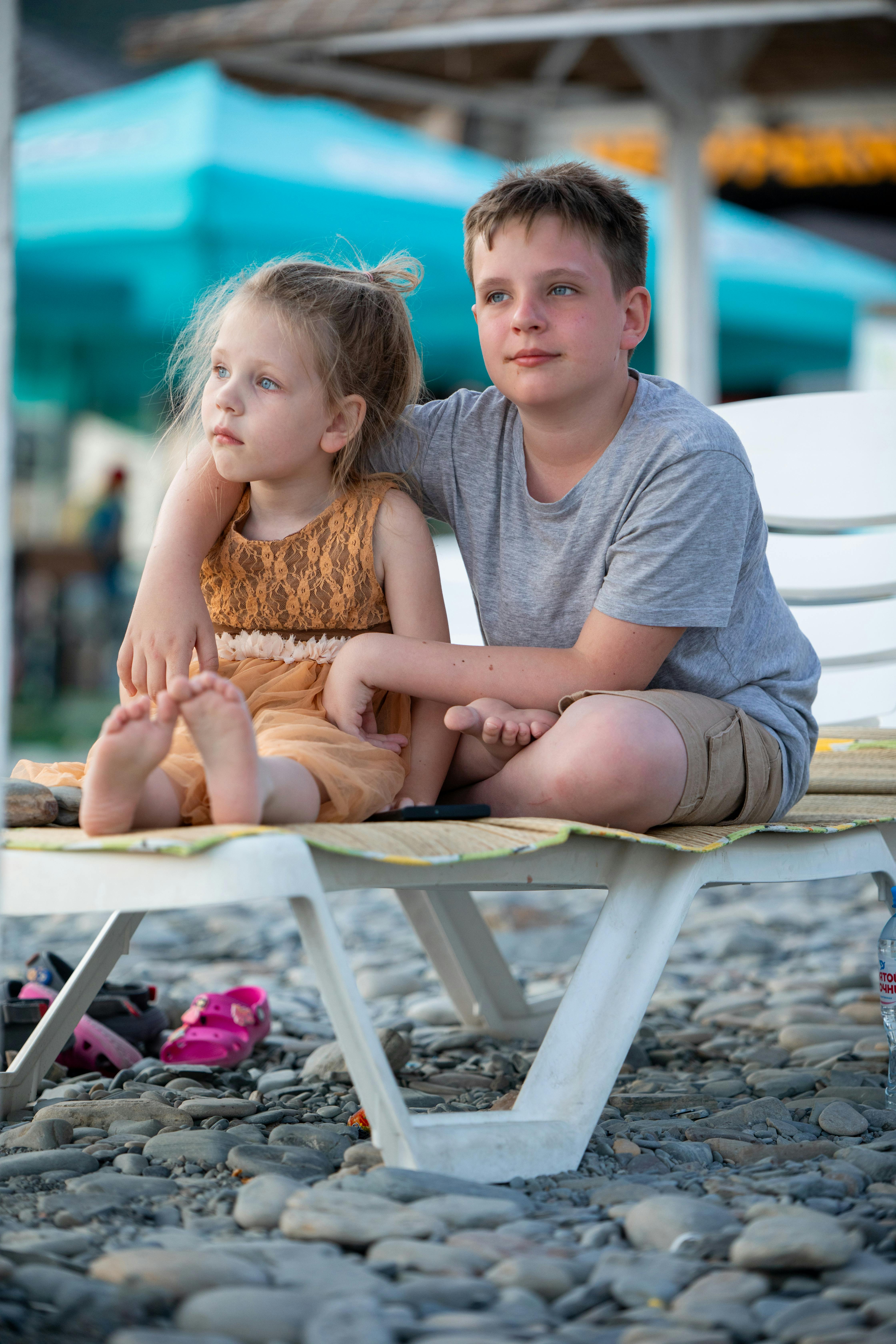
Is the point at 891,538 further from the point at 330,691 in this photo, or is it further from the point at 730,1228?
the point at 730,1228

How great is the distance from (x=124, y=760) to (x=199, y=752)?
10 cm

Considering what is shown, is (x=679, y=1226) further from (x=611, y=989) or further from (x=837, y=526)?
(x=837, y=526)

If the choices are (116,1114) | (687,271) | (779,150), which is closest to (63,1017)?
(116,1114)

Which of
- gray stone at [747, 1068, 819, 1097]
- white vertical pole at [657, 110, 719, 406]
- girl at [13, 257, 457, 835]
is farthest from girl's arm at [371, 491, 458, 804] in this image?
white vertical pole at [657, 110, 719, 406]

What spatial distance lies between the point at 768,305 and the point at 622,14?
6.87ft

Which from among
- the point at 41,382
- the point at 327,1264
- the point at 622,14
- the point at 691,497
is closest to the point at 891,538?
the point at 691,497

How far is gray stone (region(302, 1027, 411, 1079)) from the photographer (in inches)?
87.9

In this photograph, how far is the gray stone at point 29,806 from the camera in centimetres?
166

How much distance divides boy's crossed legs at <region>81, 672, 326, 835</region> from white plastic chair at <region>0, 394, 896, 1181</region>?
3.5 inches

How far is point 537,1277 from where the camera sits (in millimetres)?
1273

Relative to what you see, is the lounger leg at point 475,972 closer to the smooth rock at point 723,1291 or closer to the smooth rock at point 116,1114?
the smooth rock at point 116,1114

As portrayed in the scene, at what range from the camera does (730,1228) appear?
1398mm

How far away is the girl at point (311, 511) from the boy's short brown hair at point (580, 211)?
7.6 inches

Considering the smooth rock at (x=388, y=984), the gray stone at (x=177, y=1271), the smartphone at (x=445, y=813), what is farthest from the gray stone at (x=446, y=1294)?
the smooth rock at (x=388, y=984)
